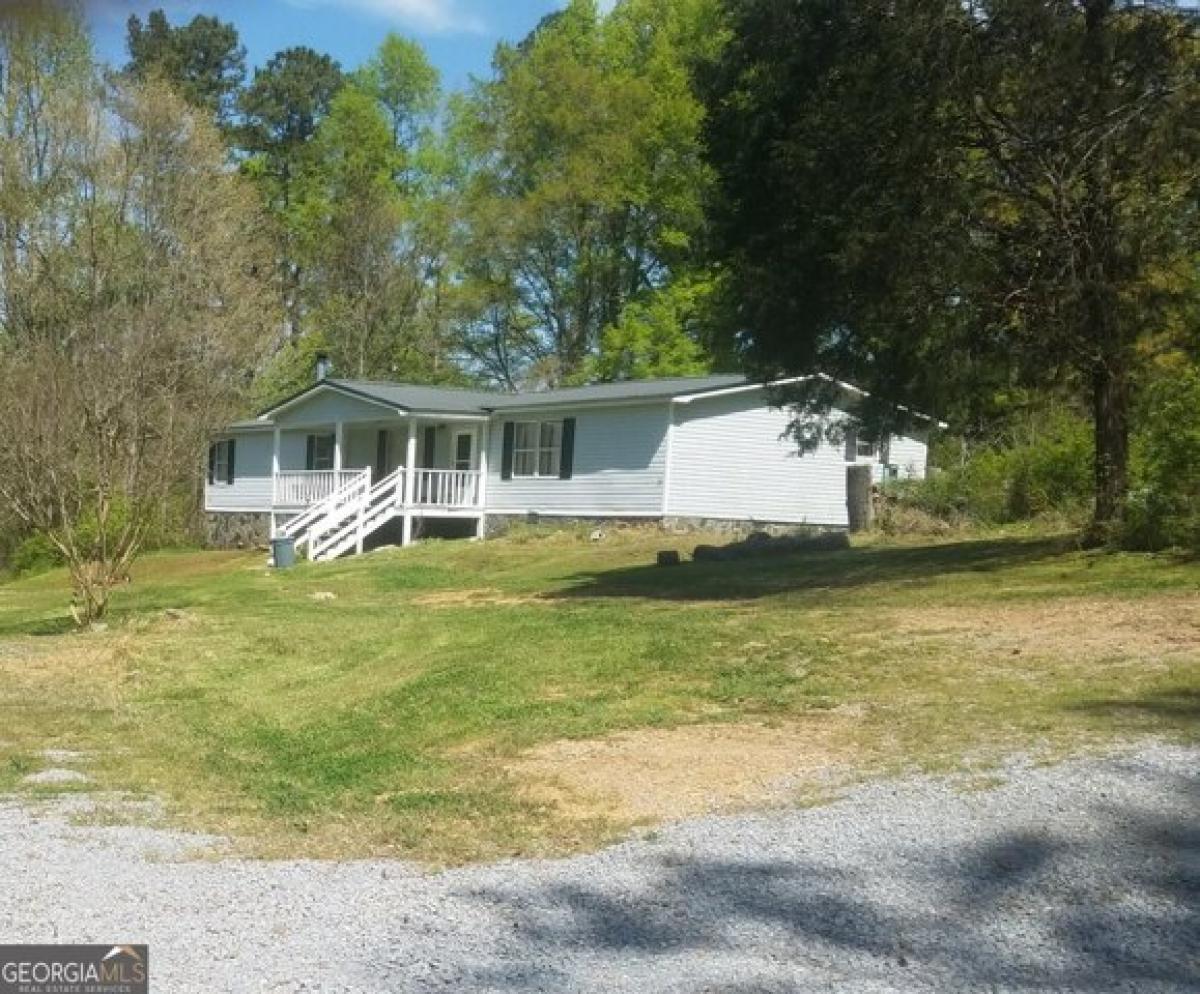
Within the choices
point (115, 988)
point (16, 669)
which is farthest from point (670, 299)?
point (115, 988)

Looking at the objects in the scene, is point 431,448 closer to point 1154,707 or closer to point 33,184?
point 33,184

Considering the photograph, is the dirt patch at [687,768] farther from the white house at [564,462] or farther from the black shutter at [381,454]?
the black shutter at [381,454]

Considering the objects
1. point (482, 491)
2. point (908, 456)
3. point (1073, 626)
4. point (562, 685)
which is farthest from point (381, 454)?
point (1073, 626)

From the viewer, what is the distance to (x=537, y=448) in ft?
108

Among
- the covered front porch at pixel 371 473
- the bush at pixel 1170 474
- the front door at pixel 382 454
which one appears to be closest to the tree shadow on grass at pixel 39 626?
the covered front porch at pixel 371 473

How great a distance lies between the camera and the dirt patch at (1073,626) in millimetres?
10547

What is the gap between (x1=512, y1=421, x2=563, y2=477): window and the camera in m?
32.5

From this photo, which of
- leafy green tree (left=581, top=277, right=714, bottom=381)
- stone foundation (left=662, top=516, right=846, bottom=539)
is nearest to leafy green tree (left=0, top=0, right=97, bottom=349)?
leafy green tree (left=581, top=277, right=714, bottom=381)

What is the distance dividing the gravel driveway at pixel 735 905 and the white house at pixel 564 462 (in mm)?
21757

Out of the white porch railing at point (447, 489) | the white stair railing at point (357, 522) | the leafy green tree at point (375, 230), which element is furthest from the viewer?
the leafy green tree at point (375, 230)

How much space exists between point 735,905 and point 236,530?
37307mm

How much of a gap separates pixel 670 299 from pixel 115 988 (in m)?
41.2

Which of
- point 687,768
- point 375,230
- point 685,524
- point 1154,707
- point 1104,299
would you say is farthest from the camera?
point 375,230

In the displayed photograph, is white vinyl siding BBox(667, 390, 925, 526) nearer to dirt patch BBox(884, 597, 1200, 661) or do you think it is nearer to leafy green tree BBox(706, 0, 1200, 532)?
leafy green tree BBox(706, 0, 1200, 532)
